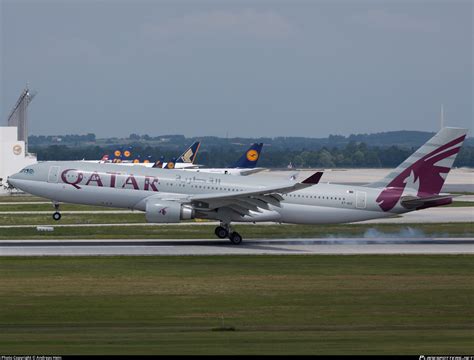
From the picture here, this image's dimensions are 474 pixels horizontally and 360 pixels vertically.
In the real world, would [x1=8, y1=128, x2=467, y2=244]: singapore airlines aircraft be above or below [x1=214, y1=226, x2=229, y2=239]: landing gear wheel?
above

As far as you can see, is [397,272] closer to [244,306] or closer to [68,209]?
[244,306]

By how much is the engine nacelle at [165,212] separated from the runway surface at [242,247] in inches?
51.6

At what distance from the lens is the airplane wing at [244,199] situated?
149 ft

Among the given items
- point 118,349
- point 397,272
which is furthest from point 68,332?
point 397,272

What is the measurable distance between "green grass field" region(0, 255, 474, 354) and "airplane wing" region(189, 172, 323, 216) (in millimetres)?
5048

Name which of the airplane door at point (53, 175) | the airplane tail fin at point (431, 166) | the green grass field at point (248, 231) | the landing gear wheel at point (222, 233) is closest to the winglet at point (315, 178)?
the airplane tail fin at point (431, 166)

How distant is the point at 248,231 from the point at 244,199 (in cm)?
902

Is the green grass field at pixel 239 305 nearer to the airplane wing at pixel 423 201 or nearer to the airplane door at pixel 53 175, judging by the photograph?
the airplane wing at pixel 423 201

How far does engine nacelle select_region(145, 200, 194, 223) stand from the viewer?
45.2m

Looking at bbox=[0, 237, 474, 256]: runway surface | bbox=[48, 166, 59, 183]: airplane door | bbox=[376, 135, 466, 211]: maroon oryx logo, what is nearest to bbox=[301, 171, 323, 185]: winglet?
bbox=[0, 237, 474, 256]: runway surface

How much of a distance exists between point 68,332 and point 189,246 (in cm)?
2183

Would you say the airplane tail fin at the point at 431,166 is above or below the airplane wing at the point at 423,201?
above

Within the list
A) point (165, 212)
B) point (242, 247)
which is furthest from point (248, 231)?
point (165, 212)

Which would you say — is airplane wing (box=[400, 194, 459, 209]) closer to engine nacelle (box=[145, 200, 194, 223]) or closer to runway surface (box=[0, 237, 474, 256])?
runway surface (box=[0, 237, 474, 256])
